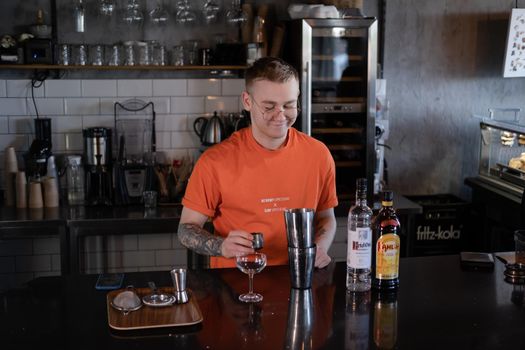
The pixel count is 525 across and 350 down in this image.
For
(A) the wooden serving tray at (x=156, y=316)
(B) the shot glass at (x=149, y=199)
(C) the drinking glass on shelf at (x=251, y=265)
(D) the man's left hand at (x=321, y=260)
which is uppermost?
(C) the drinking glass on shelf at (x=251, y=265)

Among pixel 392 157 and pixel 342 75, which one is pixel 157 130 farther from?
pixel 392 157

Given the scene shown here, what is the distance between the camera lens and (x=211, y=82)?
4.73 meters

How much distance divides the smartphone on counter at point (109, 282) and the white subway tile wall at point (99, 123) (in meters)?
2.38

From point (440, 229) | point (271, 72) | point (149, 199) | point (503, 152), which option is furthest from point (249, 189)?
point (503, 152)

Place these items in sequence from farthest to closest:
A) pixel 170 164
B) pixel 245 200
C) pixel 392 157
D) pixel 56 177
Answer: pixel 392 157 → pixel 170 164 → pixel 56 177 → pixel 245 200

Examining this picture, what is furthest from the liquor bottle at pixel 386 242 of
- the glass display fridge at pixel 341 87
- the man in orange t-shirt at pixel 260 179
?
the glass display fridge at pixel 341 87

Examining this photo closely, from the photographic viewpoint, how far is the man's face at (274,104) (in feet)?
8.07

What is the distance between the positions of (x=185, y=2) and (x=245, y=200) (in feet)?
7.58

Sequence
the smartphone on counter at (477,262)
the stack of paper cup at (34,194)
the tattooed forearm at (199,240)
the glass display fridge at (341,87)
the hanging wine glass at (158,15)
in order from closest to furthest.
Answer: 1. the tattooed forearm at (199,240)
2. the smartphone on counter at (477,262)
3. the stack of paper cup at (34,194)
4. the glass display fridge at (341,87)
5. the hanging wine glass at (158,15)

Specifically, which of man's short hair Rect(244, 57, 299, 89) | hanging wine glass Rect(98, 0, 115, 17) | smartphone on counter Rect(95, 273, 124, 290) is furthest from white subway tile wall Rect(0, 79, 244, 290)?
smartphone on counter Rect(95, 273, 124, 290)

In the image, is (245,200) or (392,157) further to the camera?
(392,157)

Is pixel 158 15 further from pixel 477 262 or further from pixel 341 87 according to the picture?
pixel 477 262

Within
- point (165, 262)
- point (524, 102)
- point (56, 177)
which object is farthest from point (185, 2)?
point (524, 102)

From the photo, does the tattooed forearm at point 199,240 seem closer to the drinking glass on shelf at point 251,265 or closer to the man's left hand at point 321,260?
the drinking glass on shelf at point 251,265
